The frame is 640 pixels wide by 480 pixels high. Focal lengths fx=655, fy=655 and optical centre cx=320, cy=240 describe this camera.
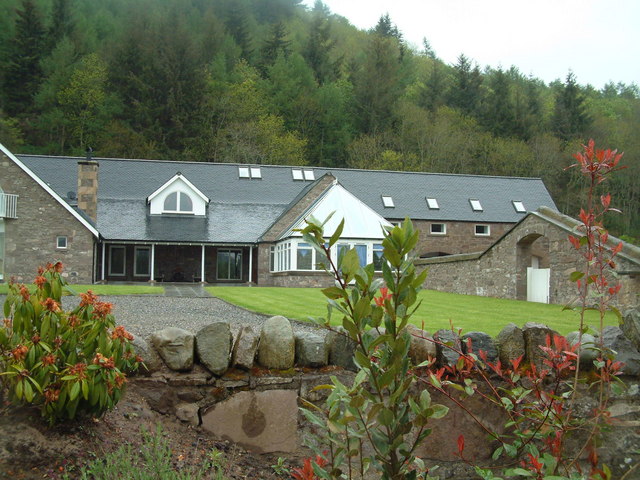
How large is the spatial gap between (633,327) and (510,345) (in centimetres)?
133

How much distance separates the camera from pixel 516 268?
17.3 m

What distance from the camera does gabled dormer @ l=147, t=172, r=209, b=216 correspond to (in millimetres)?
32406

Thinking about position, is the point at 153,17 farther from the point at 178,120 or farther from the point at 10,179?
the point at 10,179

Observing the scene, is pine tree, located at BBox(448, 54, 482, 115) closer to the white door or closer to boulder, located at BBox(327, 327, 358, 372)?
the white door

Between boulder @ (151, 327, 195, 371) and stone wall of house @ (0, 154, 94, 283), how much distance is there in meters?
22.9

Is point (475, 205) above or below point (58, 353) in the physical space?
above

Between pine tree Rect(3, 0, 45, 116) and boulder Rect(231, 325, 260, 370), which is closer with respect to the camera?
boulder Rect(231, 325, 260, 370)

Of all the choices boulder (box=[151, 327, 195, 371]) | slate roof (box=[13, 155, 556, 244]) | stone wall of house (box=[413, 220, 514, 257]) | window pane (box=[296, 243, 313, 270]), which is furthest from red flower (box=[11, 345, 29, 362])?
stone wall of house (box=[413, 220, 514, 257])

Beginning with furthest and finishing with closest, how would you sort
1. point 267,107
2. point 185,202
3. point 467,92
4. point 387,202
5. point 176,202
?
point 467,92 → point 267,107 → point 387,202 → point 185,202 → point 176,202

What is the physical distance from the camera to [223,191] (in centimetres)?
3572

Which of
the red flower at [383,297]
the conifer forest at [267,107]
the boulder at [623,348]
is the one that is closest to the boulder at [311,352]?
the boulder at [623,348]

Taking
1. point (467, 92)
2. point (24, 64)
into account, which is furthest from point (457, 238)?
point (24, 64)

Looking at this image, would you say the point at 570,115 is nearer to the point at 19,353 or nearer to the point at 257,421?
the point at 257,421

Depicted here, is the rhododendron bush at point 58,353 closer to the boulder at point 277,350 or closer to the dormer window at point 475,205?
the boulder at point 277,350
